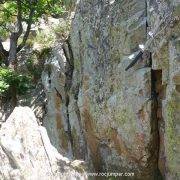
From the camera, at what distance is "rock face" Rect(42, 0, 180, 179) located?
906cm

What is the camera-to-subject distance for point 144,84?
9.80 m

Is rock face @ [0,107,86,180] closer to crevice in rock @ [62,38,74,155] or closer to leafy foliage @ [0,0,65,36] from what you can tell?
crevice in rock @ [62,38,74,155]

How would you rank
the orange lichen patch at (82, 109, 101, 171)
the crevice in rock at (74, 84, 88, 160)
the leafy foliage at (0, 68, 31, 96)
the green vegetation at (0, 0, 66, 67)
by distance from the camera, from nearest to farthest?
the orange lichen patch at (82, 109, 101, 171)
the crevice in rock at (74, 84, 88, 160)
the leafy foliage at (0, 68, 31, 96)
the green vegetation at (0, 0, 66, 67)

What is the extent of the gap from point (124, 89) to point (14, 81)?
6214 millimetres

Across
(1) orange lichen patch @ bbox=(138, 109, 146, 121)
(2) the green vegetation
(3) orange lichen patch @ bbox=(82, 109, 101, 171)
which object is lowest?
(3) orange lichen patch @ bbox=(82, 109, 101, 171)

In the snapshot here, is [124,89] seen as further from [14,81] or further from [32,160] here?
[14,81]

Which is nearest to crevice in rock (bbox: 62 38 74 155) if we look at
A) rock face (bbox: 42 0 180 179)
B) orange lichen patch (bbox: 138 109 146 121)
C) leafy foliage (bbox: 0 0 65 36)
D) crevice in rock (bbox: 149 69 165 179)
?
rock face (bbox: 42 0 180 179)

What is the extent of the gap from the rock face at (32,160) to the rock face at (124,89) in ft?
5.73

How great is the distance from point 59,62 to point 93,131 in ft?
9.38

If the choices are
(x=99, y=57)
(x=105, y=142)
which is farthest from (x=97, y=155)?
(x=99, y=57)

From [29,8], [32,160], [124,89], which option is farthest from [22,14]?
[32,160]

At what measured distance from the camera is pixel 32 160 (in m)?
9.00

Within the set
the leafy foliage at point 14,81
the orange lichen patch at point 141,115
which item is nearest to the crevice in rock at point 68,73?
the leafy foliage at point 14,81

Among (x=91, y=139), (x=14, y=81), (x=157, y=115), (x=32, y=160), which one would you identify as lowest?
(x=91, y=139)
